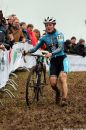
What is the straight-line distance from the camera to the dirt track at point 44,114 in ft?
34.6

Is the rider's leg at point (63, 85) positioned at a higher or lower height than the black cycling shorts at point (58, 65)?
lower

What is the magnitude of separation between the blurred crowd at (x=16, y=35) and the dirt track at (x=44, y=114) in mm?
1739

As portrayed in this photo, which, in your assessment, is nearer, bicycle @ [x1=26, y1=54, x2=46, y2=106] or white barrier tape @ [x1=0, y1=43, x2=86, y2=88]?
bicycle @ [x1=26, y1=54, x2=46, y2=106]

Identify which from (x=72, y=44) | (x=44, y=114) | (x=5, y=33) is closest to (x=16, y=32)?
(x=5, y=33)

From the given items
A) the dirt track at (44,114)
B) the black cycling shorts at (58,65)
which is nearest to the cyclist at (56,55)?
the black cycling shorts at (58,65)

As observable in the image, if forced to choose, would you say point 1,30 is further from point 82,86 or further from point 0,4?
point 0,4

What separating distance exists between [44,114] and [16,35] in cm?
722

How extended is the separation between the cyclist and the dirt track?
44 centimetres

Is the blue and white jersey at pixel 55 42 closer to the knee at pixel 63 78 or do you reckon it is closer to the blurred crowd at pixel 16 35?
the knee at pixel 63 78

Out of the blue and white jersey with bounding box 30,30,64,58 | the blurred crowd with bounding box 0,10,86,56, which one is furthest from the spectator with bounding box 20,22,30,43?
the blue and white jersey with bounding box 30,30,64,58

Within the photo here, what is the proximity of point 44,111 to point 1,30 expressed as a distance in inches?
175

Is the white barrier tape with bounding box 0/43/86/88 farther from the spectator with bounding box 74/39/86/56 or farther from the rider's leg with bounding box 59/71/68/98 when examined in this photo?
the rider's leg with bounding box 59/71/68/98

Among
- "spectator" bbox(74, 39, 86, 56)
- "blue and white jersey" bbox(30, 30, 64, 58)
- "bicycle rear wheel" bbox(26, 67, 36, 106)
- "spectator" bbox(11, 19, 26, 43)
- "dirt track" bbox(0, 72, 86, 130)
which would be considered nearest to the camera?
"dirt track" bbox(0, 72, 86, 130)

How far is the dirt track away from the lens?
1055cm
